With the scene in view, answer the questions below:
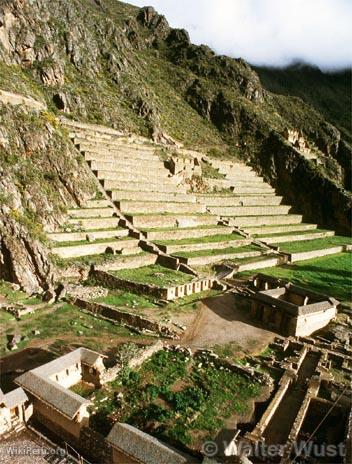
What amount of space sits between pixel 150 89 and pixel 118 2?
54.7m

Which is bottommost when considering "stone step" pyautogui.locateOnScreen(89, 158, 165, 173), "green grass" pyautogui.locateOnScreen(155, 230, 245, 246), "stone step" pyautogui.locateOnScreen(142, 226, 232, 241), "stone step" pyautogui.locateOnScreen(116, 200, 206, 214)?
"green grass" pyautogui.locateOnScreen(155, 230, 245, 246)

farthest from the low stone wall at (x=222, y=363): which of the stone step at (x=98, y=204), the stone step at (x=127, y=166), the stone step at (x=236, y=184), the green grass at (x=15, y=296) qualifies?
the stone step at (x=236, y=184)

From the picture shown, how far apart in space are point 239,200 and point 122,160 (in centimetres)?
1663

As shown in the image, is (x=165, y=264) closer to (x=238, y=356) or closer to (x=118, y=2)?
(x=238, y=356)

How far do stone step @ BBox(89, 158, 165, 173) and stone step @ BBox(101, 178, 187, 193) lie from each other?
6.11 ft

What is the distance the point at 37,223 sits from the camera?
2983 cm

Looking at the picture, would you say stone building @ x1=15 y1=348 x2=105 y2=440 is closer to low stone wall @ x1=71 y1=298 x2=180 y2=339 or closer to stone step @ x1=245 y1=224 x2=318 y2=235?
low stone wall @ x1=71 y1=298 x2=180 y2=339

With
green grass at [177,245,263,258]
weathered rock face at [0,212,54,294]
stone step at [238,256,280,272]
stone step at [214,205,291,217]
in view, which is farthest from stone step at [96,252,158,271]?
stone step at [214,205,291,217]

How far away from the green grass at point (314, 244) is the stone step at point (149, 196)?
38.5ft

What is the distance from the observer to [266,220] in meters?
48.9

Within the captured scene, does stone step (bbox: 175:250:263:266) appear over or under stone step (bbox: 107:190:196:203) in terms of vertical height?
under

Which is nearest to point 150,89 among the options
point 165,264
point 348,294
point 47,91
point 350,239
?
point 47,91

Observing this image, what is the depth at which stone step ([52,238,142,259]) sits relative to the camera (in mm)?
29578

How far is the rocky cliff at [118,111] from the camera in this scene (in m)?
31.2
